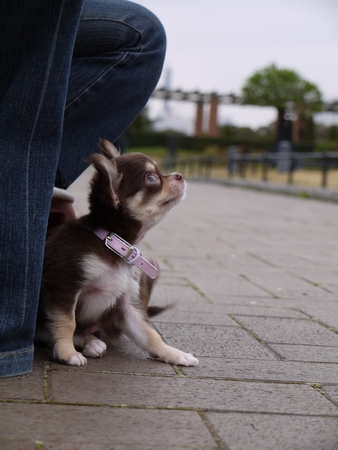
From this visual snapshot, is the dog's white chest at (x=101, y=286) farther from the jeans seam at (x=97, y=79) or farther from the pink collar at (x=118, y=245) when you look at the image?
the jeans seam at (x=97, y=79)

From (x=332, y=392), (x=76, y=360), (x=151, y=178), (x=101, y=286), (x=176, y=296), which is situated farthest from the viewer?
(x=176, y=296)

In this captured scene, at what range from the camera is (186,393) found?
196cm

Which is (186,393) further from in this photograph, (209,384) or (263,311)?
(263,311)

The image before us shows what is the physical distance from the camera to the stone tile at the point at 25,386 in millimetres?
1813

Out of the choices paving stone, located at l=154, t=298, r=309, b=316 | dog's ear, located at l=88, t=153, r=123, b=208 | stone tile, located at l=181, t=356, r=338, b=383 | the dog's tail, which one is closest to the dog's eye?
dog's ear, located at l=88, t=153, r=123, b=208

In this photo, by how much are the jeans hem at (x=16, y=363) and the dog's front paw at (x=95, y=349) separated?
329mm

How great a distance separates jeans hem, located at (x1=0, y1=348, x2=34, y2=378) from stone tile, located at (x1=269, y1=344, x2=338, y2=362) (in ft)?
3.16

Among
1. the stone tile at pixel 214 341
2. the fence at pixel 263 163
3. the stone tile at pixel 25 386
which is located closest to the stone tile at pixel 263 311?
the stone tile at pixel 214 341

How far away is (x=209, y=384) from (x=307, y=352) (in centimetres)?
65

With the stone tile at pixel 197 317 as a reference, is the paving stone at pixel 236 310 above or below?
below

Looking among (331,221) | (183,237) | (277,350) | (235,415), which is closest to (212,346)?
(277,350)

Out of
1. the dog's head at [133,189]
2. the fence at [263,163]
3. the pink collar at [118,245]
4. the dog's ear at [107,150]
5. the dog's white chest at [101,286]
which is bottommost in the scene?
the fence at [263,163]

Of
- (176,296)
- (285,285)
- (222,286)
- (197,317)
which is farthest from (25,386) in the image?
(285,285)

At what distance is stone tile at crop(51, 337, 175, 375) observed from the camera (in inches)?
85.7
